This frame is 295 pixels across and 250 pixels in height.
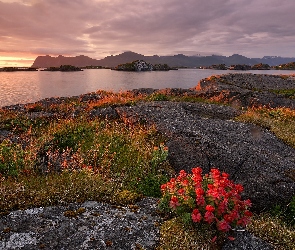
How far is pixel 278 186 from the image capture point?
35.2 feet

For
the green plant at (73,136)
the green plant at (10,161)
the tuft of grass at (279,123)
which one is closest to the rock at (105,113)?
the green plant at (73,136)

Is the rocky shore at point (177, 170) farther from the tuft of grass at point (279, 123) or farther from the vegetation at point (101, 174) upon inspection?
the tuft of grass at point (279, 123)

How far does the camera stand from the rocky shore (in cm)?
620

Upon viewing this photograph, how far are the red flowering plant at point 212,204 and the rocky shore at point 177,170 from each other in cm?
63

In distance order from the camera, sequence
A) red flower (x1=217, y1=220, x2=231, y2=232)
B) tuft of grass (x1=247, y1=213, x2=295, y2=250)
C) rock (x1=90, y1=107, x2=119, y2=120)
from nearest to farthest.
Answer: red flower (x1=217, y1=220, x2=231, y2=232) → tuft of grass (x1=247, y1=213, x2=295, y2=250) → rock (x1=90, y1=107, x2=119, y2=120)

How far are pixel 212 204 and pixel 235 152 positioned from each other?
257 inches

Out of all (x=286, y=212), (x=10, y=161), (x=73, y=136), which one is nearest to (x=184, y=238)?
(x=286, y=212)

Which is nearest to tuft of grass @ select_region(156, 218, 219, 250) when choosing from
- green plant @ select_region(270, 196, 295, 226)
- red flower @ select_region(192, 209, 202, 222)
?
red flower @ select_region(192, 209, 202, 222)

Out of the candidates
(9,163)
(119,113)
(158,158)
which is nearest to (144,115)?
(119,113)

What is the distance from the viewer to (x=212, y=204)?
251 inches

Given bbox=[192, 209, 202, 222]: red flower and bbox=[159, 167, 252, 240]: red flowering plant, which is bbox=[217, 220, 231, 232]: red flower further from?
bbox=[192, 209, 202, 222]: red flower

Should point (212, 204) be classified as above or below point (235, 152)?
above

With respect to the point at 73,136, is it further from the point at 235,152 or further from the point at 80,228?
the point at 80,228

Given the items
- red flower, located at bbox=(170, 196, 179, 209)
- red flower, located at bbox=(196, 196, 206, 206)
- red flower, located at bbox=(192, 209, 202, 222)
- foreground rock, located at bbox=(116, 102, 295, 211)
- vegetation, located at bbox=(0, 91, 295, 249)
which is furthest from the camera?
foreground rock, located at bbox=(116, 102, 295, 211)
